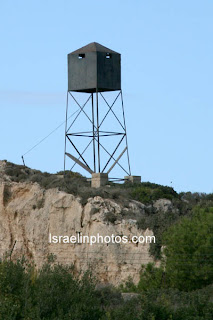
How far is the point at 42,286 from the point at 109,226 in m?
11.0

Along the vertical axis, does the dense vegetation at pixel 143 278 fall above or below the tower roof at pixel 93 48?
below

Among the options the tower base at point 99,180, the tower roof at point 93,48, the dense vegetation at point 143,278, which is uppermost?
the tower roof at point 93,48

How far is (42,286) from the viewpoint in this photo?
37844 millimetres

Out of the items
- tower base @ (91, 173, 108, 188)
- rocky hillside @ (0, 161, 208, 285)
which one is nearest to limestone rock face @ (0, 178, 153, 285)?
rocky hillside @ (0, 161, 208, 285)

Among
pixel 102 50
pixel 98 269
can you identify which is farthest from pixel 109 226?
pixel 102 50

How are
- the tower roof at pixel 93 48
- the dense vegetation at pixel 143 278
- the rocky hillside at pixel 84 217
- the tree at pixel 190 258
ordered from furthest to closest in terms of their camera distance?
the tower roof at pixel 93 48, the rocky hillside at pixel 84 217, the tree at pixel 190 258, the dense vegetation at pixel 143 278

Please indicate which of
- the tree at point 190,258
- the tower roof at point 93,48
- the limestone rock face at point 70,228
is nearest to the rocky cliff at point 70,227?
the limestone rock face at point 70,228

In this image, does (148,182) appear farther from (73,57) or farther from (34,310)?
(34,310)

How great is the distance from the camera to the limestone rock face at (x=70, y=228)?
4775 cm

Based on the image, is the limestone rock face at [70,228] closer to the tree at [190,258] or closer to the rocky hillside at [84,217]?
the rocky hillside at [84,217]

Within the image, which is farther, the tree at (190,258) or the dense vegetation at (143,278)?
the tree at (190,258)

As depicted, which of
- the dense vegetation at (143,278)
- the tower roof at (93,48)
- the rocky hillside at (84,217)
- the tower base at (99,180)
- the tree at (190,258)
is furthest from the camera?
the tower roof at (93,48)

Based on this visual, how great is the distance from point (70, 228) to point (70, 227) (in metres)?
0.04

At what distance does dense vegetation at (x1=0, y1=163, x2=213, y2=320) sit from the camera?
37.3m
